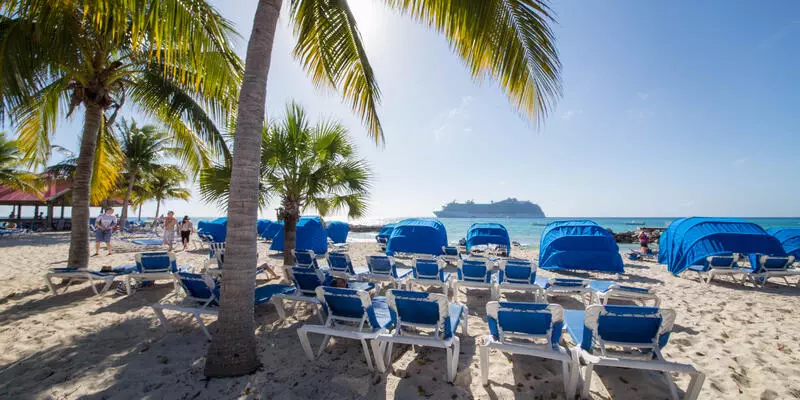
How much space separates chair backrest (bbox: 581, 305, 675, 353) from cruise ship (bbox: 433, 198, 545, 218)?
4911 inches

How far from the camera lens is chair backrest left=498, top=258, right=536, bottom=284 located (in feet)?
19.6

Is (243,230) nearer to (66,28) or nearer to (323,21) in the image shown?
(323,21)

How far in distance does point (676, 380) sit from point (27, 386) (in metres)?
6.20

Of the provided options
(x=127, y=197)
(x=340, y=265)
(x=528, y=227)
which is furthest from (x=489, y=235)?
(x=528, y=227)

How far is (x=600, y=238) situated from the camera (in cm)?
959

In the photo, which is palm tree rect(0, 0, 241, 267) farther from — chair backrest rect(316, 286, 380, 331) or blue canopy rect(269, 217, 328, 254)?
blue canopy rect(269, 217, 328, 254)

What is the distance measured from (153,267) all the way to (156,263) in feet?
0.32

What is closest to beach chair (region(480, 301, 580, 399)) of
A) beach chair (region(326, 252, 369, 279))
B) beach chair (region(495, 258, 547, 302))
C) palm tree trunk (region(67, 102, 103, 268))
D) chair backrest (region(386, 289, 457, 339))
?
chair backrest (region(386, 289, 457, 339))

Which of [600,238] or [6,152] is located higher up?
[6,152]

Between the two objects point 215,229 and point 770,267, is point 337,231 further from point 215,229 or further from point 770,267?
point 770,267

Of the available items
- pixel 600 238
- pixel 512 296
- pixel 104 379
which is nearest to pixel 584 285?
pixel 512 296

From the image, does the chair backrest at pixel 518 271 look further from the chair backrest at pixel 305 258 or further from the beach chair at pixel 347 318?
the chair backrest at pixel 305 258

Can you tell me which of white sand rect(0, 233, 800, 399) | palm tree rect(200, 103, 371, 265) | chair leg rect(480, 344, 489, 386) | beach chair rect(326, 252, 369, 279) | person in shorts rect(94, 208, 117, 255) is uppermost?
palm tree rect(200, 103, 371, 265)

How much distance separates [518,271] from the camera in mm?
6066
